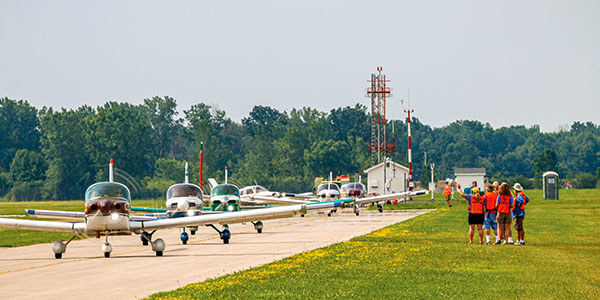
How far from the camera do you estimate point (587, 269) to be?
61.1 feet

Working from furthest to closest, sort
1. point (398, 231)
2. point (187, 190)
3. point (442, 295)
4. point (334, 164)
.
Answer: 1. point (334, 164)
2. point (398, 231)
3. point (187, 190)
4. point (442, 295)

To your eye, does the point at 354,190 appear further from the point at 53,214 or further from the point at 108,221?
the point at 108,221

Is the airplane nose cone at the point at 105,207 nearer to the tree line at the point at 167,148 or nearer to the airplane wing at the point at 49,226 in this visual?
the airplane wing at the point at 49,226

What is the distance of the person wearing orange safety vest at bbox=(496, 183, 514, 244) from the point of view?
83.5 feet

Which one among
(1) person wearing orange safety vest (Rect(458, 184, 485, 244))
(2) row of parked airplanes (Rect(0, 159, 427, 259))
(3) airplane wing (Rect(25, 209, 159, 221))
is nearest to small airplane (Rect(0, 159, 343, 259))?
(2) row of parked airplanes (Rect(0, 159, 427, 259))

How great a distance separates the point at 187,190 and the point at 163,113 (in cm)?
14558

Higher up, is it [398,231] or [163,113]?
[163,113]

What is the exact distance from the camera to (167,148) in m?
170

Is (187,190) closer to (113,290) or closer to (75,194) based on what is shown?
(113,290)

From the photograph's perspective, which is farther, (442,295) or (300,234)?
(300,234)

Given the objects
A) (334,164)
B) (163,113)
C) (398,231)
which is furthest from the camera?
(163,113)

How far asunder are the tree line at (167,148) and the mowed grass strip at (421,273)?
79.7 metres

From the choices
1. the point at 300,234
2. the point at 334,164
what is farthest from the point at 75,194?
the point at 300,234

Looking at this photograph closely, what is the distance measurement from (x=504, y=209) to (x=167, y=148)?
148330 millimetres
